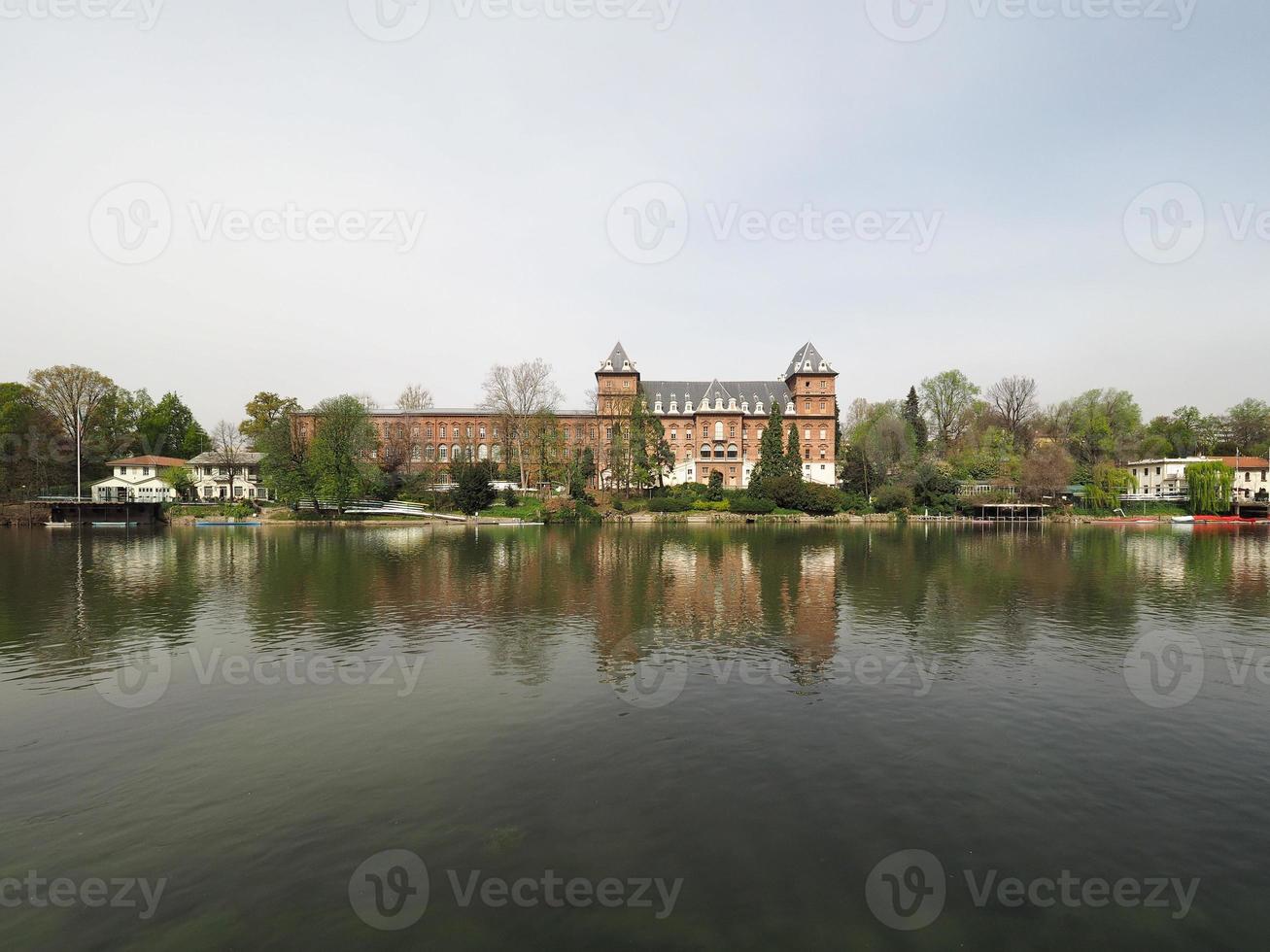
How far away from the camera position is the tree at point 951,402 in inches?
3561

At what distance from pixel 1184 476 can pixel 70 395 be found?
456ft

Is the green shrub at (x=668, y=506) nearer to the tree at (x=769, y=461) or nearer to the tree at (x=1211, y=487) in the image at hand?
the tree at (x=769, y=461)

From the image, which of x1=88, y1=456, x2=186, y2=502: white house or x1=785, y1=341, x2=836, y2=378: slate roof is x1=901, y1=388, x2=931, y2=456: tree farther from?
x1=88, y1=456, x2=186, y2=502: white house

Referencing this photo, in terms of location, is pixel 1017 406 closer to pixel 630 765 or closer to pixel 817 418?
pixel 817 418

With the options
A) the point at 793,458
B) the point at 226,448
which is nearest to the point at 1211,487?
the point at 793,458

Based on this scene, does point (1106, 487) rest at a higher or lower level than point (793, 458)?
lower

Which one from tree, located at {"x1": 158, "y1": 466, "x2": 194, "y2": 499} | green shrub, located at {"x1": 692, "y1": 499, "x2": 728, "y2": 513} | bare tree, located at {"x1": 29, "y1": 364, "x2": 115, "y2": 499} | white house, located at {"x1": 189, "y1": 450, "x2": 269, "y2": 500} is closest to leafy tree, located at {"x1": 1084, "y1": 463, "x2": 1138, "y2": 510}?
green shrub, located at {"x1": 692, "y1": 499, "x2": 728, "y2": 513}

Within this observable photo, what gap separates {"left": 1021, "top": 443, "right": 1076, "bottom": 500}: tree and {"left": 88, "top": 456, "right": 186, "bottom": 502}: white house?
334ft

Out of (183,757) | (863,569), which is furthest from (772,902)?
(863,569)

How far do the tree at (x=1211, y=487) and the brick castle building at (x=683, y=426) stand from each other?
3992 cm

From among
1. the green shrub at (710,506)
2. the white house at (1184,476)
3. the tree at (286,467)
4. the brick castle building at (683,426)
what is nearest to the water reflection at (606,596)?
the tree at (286,467)

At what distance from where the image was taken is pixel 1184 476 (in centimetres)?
7706

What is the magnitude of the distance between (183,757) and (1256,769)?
53.6 ft

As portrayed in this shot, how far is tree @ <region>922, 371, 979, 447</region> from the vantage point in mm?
90438
